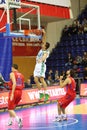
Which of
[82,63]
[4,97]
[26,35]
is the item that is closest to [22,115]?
[4,97]

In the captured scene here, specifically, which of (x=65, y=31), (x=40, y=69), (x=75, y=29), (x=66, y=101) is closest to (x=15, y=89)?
(x=40, y=69)

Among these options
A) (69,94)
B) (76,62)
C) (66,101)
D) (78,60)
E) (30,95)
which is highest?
(78,60)

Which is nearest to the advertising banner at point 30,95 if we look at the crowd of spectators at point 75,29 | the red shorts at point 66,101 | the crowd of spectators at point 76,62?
the red shorts at point 66,101

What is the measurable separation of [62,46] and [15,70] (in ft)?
58.4

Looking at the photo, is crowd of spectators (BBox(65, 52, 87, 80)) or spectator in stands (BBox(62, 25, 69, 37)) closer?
crowd of spectators (BBox(65, 52, 87, 80))

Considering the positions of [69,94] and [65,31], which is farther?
[65,31]

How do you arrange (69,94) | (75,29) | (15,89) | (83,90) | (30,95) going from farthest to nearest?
(75,29)
(83,90)
(30,95)
(69,94)
(15,89)

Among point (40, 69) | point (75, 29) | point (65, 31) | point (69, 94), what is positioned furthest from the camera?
point (65, 31)

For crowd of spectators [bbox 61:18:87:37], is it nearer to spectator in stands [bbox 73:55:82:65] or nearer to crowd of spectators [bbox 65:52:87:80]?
crowd of spectators [bbox 65:52:87:80]

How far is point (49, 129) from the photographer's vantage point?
10242 mm

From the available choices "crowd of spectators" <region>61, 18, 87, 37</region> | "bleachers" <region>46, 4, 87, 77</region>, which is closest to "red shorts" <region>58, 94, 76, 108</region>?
"bleachers" <region>46, 4, 87, 77</region>

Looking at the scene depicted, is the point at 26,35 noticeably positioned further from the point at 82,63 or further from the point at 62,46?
the point at 62,46

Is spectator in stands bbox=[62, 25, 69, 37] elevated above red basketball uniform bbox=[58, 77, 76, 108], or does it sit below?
above

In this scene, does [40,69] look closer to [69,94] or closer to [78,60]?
[69,94]
